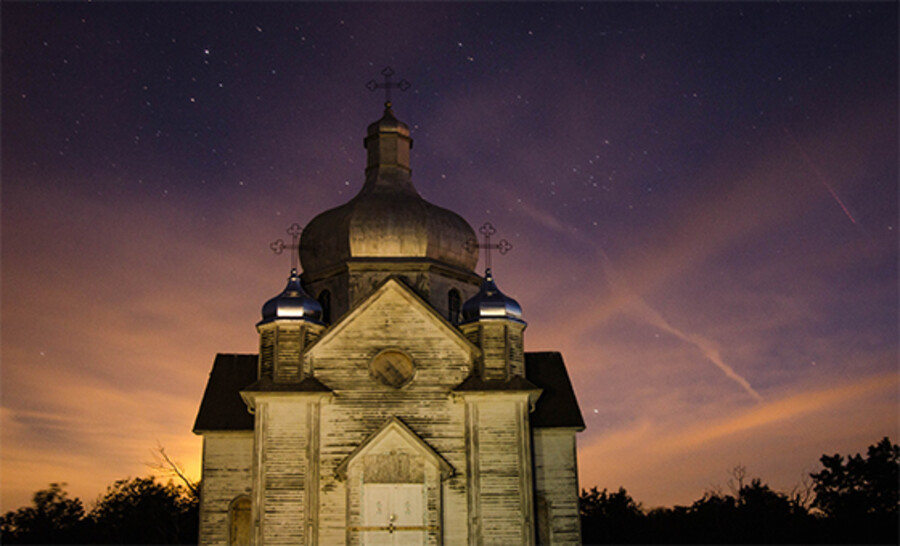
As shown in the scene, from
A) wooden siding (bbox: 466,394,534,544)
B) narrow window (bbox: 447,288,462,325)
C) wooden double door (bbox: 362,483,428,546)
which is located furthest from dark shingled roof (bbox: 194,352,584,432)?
wooden double door (bbox: 362,483,428,546)

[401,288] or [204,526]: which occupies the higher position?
[401,288]

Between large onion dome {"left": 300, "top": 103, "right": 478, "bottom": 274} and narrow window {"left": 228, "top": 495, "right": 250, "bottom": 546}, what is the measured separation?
832 cm

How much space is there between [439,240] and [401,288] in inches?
178

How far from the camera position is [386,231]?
3488 centimetres

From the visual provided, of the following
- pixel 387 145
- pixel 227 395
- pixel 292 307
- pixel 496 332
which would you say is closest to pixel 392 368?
pixel 496 332

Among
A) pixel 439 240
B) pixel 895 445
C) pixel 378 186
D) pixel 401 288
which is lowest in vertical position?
pixel 895 445

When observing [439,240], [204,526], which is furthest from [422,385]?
[204,526]

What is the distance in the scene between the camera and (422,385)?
30297 mm

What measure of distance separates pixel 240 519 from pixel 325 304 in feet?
25.2

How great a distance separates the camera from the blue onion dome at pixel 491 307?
3098 cm

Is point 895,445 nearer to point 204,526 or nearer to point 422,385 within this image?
point 422,385

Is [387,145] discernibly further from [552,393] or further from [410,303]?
[552,393]

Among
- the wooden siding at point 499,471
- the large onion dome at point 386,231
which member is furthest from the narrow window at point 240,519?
the large onion dome at point 386,231

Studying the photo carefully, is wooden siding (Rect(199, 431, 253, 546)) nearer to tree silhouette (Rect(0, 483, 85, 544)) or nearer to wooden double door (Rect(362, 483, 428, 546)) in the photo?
wooden double door (Rect(362, 483, 428, 546))
